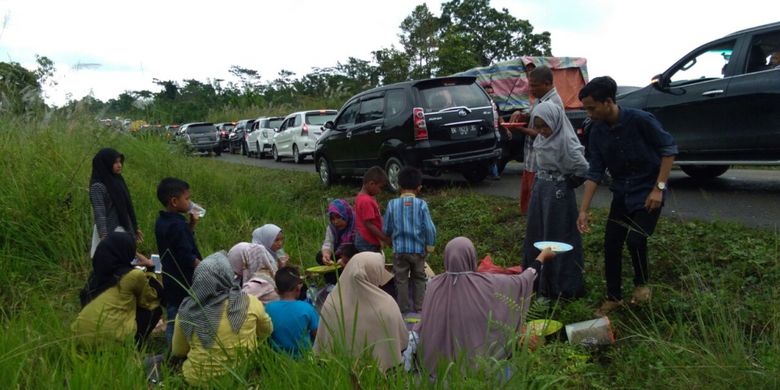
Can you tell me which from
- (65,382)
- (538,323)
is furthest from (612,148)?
(65,382)

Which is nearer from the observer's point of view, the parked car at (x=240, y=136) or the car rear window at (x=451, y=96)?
the car rear window at (x=451, y=96)

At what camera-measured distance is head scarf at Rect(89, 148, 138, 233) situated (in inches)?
209

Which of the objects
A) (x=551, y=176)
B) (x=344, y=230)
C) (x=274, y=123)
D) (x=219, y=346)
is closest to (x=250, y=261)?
(x=344, y=230)

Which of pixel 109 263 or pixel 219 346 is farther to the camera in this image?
pixel 109 263

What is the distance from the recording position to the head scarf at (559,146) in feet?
14.8

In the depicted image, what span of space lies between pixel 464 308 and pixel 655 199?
147 centimetres

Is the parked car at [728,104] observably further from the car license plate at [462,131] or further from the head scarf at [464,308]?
the head scarf at [464,308]

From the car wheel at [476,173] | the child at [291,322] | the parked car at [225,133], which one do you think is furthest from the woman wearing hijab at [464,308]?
the parked car at [225,133]

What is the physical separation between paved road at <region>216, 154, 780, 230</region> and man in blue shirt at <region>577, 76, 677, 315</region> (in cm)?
99

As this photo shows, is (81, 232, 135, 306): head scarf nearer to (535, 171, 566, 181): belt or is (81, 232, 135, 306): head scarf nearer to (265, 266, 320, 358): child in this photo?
(265, 266, 320, 358): child

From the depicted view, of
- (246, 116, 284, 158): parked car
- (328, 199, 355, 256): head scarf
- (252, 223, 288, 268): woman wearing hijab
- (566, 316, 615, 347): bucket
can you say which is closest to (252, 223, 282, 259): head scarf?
(252, 223, 288, 268): woman wearing hijab

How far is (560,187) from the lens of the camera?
4.60 m

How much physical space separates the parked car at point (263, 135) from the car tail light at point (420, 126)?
47.4 ft

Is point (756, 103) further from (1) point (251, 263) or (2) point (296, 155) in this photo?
(2) point (296, 155)
